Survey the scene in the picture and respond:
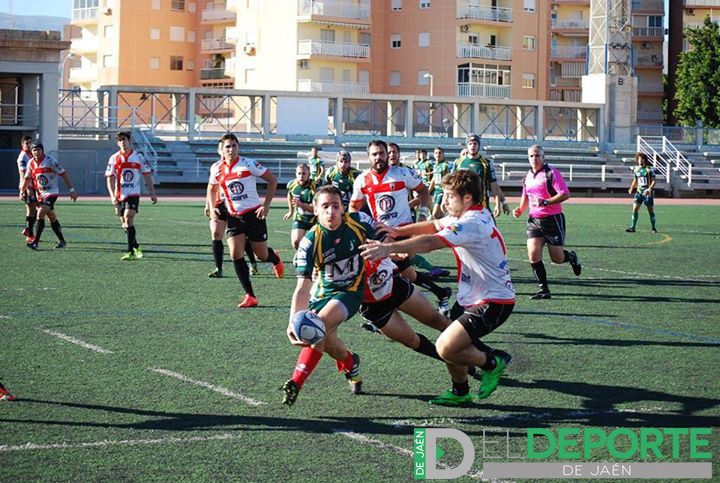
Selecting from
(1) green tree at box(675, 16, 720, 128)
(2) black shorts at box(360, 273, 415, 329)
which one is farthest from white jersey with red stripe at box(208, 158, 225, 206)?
(1) green tree at box(675, 16, 720, 128)

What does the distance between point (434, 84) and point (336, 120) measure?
2323 centimetres

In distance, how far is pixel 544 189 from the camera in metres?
14.5

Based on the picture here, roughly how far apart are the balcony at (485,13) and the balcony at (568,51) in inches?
515

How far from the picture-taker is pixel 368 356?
9.90 m

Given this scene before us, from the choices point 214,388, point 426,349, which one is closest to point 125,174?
point 214,388

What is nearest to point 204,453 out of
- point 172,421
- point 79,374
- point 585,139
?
point 172,421

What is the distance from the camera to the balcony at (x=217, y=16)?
8394 cm

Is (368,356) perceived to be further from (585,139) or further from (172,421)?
(585,139)

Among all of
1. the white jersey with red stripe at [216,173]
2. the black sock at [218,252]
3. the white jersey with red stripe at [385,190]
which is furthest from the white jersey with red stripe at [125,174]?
the white jersey with red stripe at [385,190]

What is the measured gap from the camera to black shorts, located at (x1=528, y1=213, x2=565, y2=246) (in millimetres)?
14508

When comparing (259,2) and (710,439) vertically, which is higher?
(259,2)

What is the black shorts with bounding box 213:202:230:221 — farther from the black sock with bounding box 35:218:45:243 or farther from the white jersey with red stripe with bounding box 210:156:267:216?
the black sock with bounding box 35:218:45:243

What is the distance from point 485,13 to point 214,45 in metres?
21.9

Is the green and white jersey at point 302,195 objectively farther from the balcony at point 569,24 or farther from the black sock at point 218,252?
the balcony at point 569,24
